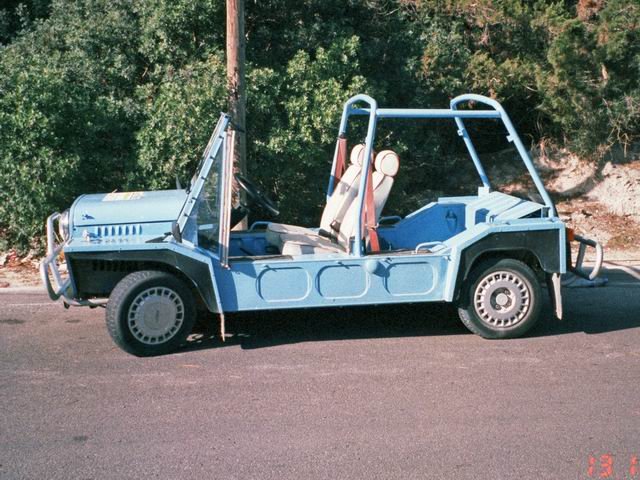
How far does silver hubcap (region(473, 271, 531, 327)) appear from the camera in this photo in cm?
730

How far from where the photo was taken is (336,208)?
8086 millimetres

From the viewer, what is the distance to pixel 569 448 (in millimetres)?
5141

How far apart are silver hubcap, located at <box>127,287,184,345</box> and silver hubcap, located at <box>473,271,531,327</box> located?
8.47ft

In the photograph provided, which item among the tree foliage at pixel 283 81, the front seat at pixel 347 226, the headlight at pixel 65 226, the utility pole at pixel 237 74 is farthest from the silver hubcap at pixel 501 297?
the tree foliage at pixel 283 81

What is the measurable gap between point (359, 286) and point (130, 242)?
6.38ft

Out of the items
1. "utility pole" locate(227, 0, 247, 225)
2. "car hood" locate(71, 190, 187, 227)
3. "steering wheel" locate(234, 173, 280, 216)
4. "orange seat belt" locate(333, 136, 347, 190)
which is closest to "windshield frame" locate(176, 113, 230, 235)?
"car hood" locate(71, 190, 187, 227)

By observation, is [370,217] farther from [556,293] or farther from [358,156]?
[556,293]

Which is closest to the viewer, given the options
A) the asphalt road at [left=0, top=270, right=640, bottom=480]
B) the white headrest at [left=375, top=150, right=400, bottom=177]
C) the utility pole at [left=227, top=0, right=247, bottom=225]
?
the asphalt road at [left=0, top=270, right=640, bottom=480]

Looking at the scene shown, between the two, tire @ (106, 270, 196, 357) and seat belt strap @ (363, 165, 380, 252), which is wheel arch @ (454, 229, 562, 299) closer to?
seat belt strap @ (363, 165, 380, 252)

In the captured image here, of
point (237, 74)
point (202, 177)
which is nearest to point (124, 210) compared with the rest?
point (202, 177)

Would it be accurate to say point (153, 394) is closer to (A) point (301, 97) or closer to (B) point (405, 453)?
(B) point (405, 453)

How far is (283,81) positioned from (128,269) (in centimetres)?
498

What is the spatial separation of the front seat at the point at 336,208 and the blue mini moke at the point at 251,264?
396 millimetres

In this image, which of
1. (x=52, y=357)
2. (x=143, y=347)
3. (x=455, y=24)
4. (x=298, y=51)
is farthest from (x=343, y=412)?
(x=455, y=24)
